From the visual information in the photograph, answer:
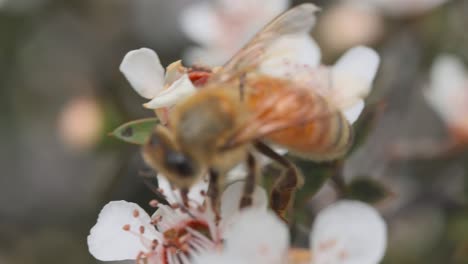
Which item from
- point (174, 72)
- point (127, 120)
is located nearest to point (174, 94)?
point (174, 72)

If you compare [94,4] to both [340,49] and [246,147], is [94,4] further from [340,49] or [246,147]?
[246,147]

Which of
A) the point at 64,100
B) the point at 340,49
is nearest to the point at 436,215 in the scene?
the point at 340,49

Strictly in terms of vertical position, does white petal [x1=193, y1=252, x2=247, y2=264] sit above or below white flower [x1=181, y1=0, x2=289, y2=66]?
above

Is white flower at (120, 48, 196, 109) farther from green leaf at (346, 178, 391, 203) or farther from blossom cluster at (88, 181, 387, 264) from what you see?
green leaf at (346, 178, 391, 203)

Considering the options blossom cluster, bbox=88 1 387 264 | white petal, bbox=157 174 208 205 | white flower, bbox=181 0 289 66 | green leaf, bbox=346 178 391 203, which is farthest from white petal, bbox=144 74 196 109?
white flower, bbox=181 0 289 66

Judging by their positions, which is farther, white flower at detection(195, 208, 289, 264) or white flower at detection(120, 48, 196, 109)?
white flower at detection(120, 48, 196, 109)

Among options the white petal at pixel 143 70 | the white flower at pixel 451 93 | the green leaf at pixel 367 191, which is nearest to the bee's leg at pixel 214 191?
Result: the white petal at pixel 143 70
